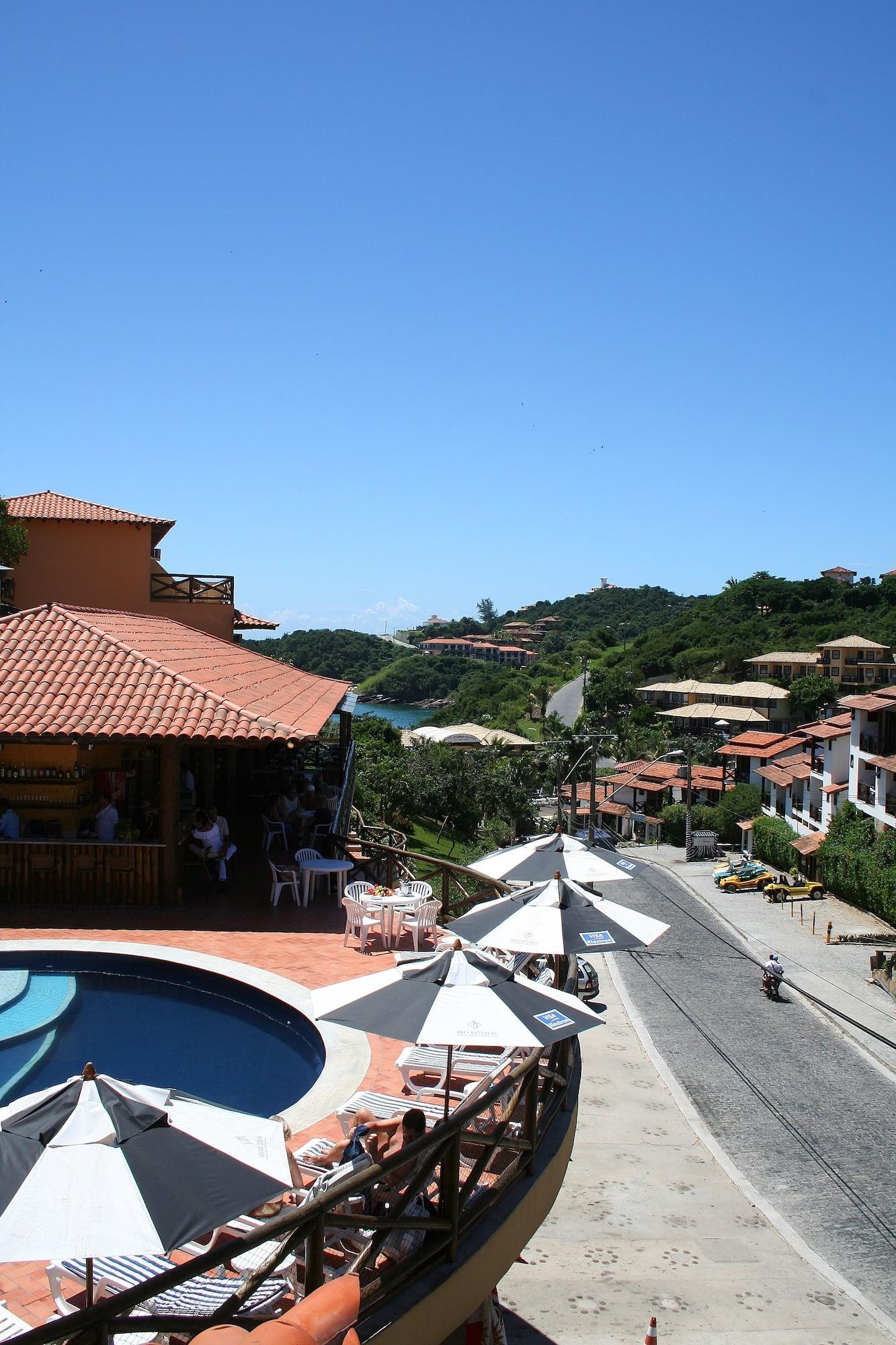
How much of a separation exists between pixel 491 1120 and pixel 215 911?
7.45 meters

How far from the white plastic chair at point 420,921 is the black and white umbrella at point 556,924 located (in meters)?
1.77

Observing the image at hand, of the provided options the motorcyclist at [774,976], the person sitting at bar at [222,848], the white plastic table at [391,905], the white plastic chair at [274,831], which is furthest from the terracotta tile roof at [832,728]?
the white plastic table at [391,905]

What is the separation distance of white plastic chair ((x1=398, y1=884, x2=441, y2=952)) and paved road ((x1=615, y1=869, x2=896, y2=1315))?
2.97 meters

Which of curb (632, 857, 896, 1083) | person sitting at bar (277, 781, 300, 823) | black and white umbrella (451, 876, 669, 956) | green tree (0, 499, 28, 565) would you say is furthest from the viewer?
green tree (0, 499, 28, 565)

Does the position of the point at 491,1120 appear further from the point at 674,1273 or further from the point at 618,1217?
the point at 618,1217

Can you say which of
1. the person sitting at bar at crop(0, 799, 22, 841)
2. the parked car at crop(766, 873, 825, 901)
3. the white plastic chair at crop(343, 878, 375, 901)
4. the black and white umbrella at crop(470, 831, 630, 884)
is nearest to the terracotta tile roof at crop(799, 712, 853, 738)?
the parked car at crop(766, 873, 825, 901)

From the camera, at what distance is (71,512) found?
27.8 m

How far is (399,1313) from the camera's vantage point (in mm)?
Answer: 4898

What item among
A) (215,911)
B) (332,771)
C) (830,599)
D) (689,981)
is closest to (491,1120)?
(215,911)

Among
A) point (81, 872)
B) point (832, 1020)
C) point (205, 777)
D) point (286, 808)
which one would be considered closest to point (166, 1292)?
point (81, 872)

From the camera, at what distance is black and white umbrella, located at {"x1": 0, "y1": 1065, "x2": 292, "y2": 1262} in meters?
3.79

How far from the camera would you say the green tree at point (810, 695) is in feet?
296

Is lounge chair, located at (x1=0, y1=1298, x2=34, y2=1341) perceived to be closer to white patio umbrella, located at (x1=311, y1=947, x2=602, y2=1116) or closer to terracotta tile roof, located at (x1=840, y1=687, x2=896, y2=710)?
white patio umbrella, located at (x1=311, y1=947, x2=602, y2=1116)

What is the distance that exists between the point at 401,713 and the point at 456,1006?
168 m
